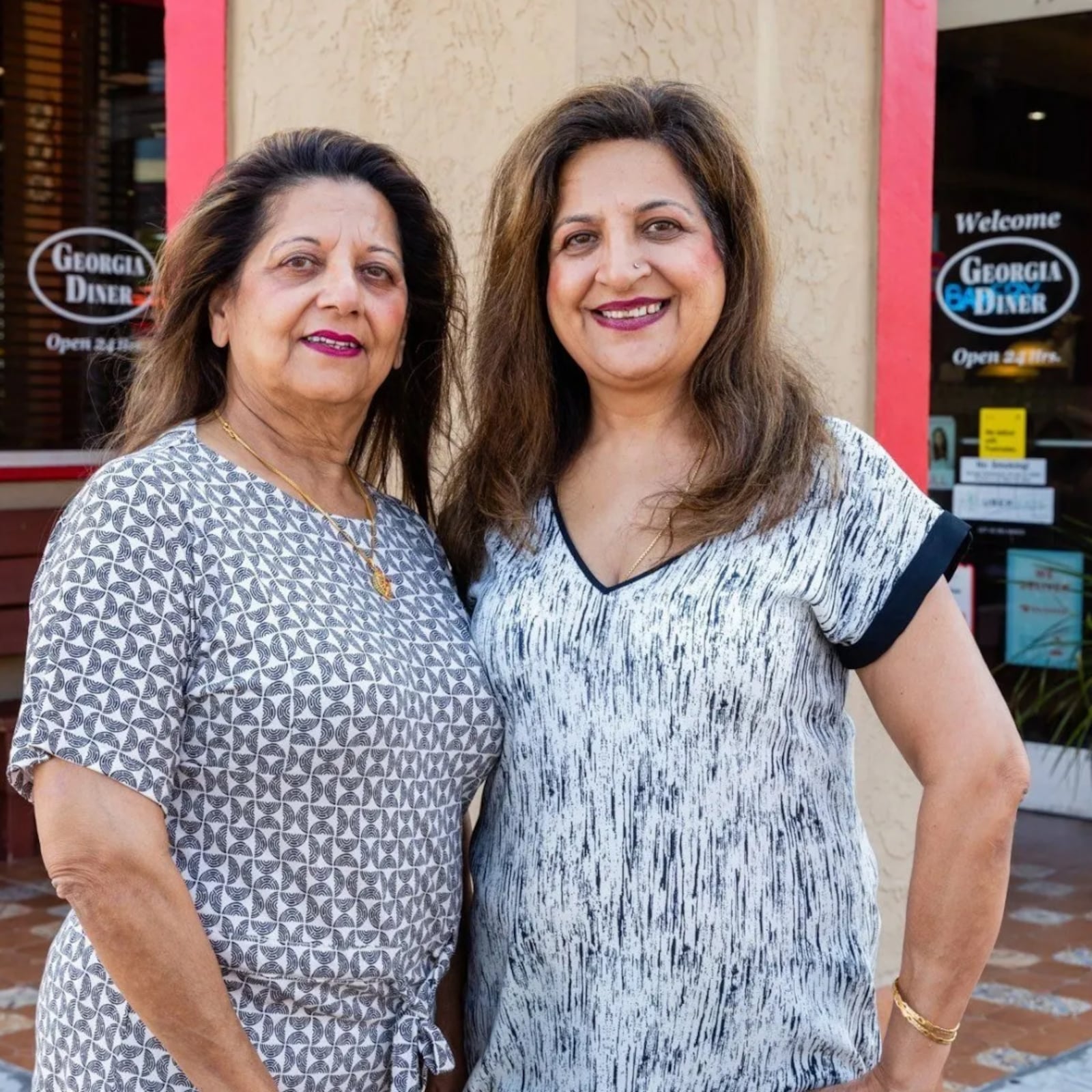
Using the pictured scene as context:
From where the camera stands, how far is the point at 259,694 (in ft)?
6.77

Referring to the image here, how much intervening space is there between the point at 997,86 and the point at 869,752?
15.3 feet

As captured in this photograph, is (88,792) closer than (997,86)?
Yes

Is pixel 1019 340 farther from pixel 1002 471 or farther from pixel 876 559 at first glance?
pixel 876 559

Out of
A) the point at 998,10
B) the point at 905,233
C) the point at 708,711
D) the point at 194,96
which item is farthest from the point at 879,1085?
the point at 998,10

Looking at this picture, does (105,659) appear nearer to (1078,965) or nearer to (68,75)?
(1078,965)

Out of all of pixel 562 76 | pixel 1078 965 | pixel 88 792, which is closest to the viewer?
pixel 88 792

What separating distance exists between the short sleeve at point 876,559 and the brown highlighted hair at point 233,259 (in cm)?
84

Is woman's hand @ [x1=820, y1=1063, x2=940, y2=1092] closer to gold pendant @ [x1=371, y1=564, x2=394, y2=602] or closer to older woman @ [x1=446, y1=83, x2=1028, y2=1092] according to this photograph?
older woman @ [x1=446, y1=83, x2=1028, y2=1092]

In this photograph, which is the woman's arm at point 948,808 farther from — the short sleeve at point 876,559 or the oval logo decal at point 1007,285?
the oval logo decal at point 1007,285

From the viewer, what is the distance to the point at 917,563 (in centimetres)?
216

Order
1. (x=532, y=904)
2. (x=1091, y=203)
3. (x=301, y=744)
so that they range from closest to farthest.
→ (x=301, y=744), (x=532, y=904), (x=1091, y=203)

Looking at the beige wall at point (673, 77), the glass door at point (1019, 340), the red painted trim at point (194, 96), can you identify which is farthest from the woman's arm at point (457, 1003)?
Result: the glass door at point (1019, 340)

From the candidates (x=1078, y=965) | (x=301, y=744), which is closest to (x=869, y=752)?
(x=1078, y=965)

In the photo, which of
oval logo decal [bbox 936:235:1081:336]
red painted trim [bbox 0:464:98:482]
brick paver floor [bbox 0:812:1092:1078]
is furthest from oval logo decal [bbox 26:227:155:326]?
oval logo decal [bbox 936:235:1081:336]
